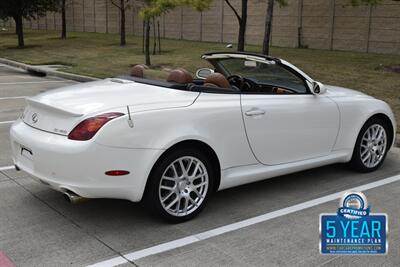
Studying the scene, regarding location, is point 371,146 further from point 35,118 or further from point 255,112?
point 35,118

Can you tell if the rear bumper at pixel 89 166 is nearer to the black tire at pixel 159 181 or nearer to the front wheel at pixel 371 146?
the black tire at pixel 159 181

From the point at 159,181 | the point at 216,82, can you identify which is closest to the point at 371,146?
the point at 216,82

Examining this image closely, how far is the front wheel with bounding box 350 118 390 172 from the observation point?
571 cm

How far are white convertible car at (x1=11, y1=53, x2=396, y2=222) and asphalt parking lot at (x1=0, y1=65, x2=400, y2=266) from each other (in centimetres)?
28

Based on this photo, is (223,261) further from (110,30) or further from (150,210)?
(110,30)

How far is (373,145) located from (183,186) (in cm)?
272

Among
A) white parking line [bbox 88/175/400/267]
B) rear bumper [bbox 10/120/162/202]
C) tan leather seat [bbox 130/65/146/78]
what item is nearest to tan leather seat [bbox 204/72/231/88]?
tan leather seat [bbox 130/65/146/78]

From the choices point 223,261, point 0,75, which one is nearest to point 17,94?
point 0,75

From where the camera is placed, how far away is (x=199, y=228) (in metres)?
4.21

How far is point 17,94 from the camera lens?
11.5 meters

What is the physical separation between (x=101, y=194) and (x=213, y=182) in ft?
3.57

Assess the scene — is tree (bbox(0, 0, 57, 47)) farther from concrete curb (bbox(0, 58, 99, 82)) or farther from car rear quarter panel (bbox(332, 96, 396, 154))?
car rear quarter panel (bbox(332, 96, 396, 154))

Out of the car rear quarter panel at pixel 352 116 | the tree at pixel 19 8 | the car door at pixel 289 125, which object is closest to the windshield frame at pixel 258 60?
the car door at pixel 289 125
